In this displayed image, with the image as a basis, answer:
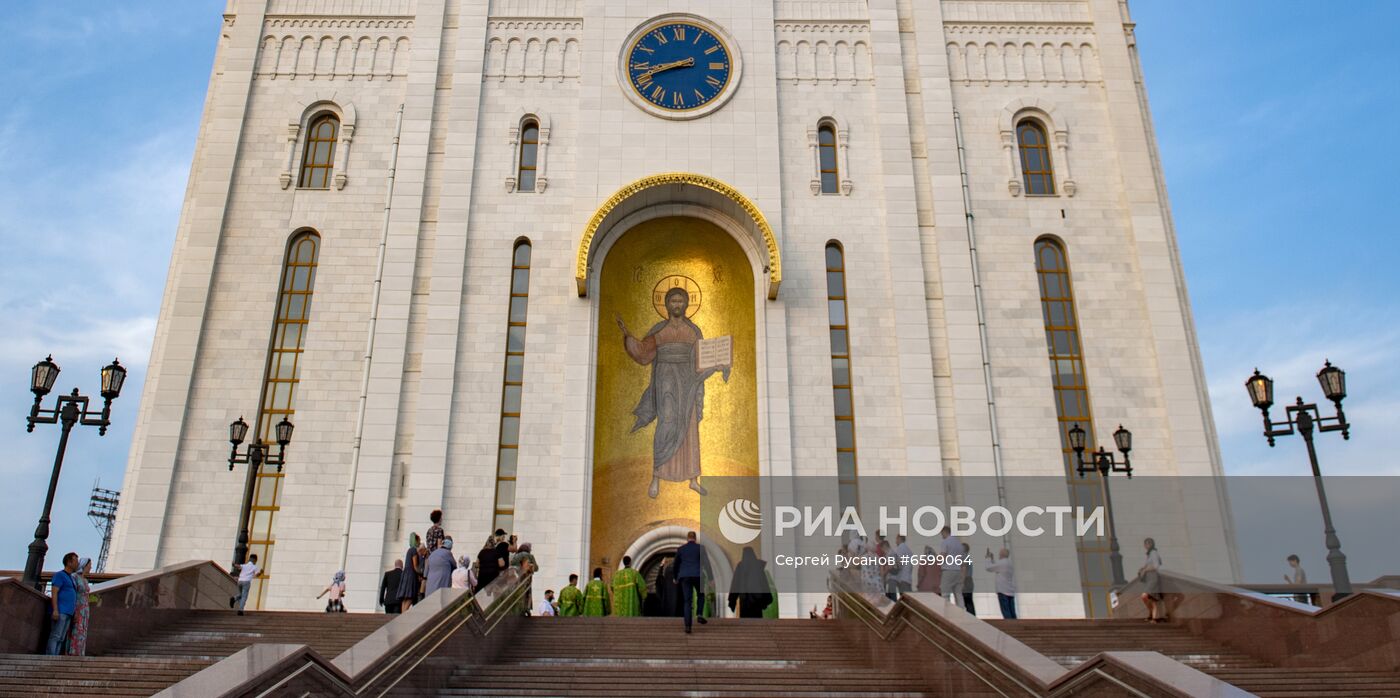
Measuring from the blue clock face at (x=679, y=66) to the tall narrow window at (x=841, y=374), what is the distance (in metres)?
4.84

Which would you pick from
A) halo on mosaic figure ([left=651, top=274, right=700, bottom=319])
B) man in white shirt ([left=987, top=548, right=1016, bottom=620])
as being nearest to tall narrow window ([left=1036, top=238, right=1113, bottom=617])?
man in white shirt ([left=987, top=548, right=1016, bottom=620])

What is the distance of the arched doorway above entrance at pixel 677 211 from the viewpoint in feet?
71.5

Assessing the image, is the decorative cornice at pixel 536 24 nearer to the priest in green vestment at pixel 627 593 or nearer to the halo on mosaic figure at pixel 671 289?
the halo on mosaic figure at pixel 671 289

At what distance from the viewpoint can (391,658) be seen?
809 centimetres

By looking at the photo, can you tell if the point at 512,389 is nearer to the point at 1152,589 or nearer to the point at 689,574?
the point at 689,574

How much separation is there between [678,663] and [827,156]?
1585cm

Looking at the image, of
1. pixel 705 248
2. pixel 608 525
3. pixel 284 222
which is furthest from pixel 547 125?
pixel 608 525

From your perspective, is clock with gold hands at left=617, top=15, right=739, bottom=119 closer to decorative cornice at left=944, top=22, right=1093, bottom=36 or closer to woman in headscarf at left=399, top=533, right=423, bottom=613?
decorative cornice at left=944, top=22, right=1093, bottom=36

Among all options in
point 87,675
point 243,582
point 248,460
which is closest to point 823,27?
point 248,460

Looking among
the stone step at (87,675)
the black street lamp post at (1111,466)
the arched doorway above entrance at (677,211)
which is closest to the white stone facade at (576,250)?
the arched doorway above entrance at (677,211)

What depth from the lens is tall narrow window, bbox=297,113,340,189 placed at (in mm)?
24328

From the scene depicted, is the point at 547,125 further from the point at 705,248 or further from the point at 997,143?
the point at 997,143

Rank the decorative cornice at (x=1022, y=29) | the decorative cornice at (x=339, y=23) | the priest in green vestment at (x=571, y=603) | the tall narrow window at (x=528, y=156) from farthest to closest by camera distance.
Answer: the decorative cornice at (x=1022, y=29) < the decorative cornice at (x=339, y=23) < the tall narrow window at (x=528, y=156) < the priest in green vestment at (x=571, y=603)

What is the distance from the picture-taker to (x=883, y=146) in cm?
2436
